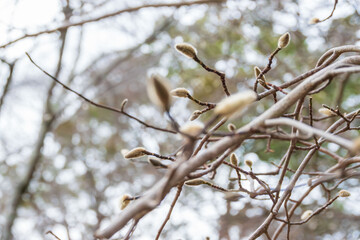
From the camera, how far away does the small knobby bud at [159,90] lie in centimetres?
49

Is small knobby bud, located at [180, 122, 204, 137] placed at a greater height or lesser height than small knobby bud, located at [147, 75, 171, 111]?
lesser

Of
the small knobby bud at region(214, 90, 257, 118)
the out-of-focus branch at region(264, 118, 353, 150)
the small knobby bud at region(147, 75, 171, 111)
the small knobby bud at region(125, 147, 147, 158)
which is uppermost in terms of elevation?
the small knobby bud at region(125, 147, 147, 158)

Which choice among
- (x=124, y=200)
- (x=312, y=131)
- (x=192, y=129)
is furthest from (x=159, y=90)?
(x=124, y=200)

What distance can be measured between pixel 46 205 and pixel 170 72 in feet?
7.64

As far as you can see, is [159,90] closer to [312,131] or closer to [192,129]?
[192,129]

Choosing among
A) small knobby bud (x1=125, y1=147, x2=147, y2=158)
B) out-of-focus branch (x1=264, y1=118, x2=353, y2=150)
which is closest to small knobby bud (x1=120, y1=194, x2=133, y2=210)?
small knobby bud (x1=125, y1=147, x2=147, y2=158)

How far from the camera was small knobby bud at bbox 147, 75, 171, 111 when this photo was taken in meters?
0.49

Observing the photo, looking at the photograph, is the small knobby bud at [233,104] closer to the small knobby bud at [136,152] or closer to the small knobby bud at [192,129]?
the small knobby bud at [192,129]

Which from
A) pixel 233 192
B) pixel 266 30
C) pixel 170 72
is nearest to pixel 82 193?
pixel 170 72

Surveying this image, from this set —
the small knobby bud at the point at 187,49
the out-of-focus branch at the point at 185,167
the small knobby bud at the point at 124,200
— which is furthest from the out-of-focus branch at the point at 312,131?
the small knobby bud at the point at 124,200

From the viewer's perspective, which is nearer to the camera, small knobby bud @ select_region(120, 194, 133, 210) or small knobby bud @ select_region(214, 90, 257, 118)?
small knobby bud @ select_region(214, 90, 257, 118)

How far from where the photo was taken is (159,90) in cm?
49

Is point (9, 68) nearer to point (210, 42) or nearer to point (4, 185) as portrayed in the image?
point (210, 42)

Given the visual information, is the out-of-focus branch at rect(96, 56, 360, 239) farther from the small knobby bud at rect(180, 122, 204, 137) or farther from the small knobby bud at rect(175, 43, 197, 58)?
the small knobby bud at rect(175, 43, 197, 58)
